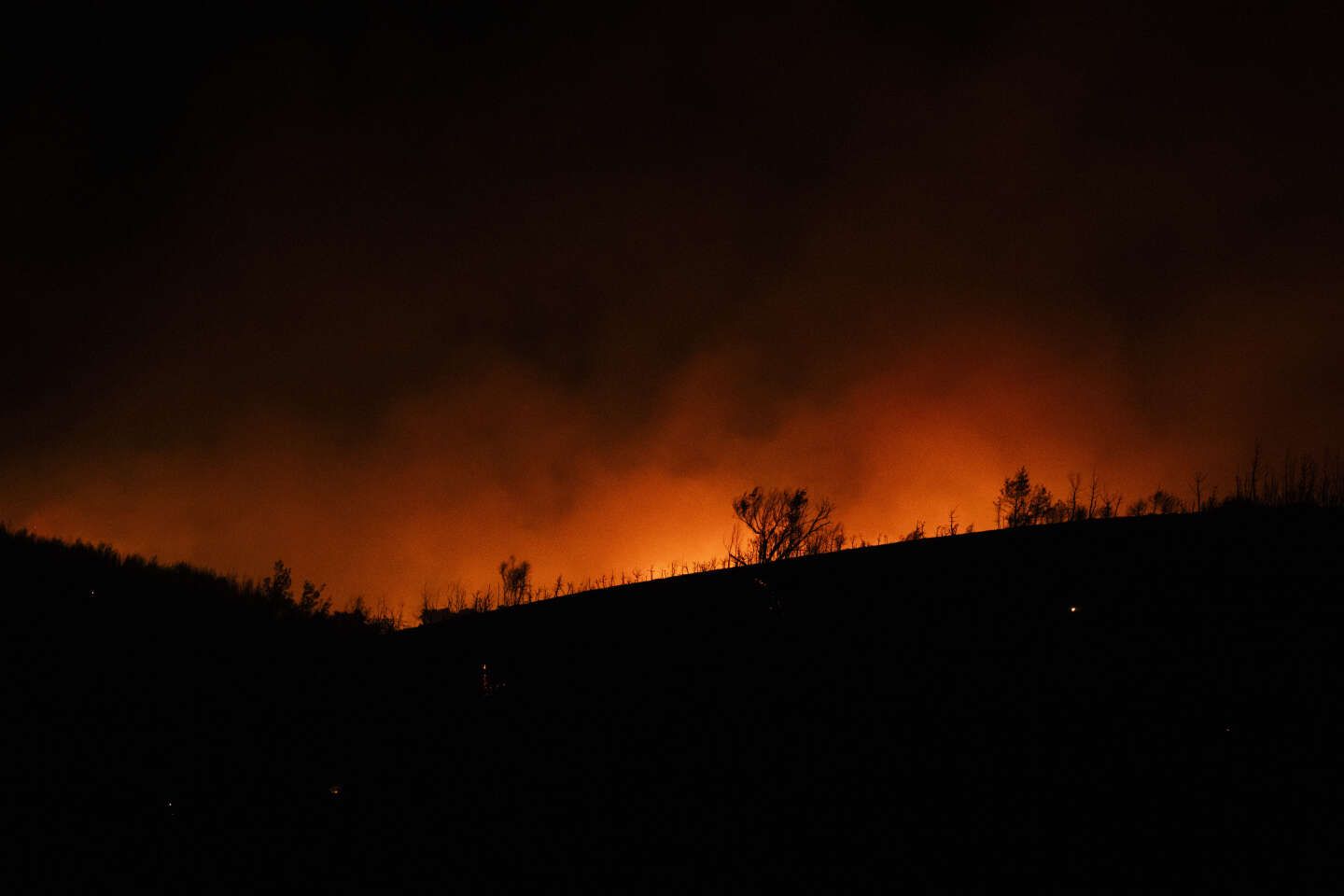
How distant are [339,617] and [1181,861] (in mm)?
12116

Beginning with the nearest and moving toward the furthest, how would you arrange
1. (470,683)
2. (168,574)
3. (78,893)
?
(78,893) → (470,683) → (168,574)

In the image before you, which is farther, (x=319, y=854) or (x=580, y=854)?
(x=319, y=854)

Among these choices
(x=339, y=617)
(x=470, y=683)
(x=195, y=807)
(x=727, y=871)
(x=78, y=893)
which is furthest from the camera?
(x=339, y=617)

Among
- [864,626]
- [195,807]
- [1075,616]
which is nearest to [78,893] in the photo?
[195,807]

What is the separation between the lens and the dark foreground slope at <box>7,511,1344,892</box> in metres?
3.94

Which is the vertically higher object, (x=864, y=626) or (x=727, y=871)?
(x=864, y=626)

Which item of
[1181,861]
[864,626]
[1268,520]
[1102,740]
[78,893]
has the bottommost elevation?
[78,893]

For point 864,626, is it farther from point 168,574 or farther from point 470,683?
point 168,574

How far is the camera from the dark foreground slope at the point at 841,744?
3938mm

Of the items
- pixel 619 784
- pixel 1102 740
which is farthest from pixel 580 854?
pixel 1102 740

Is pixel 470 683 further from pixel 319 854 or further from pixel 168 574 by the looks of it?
pixel 168 574

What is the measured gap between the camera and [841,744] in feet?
16.1

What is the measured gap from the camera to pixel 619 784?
5.14 meters

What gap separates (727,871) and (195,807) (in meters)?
4.53
